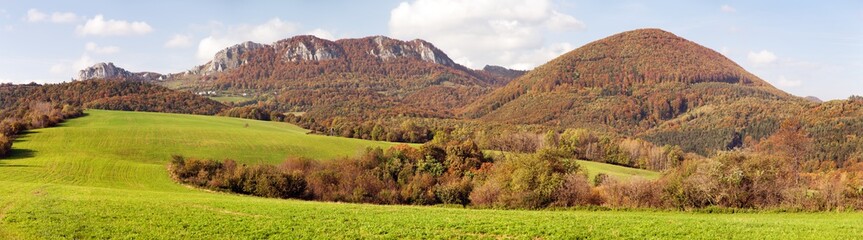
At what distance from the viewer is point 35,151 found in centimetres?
7881

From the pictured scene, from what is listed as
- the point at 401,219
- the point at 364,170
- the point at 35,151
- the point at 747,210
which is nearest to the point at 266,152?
the point at 364,170

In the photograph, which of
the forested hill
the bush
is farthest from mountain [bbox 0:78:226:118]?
the bush

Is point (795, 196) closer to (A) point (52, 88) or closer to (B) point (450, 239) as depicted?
(B) point (450, 239)

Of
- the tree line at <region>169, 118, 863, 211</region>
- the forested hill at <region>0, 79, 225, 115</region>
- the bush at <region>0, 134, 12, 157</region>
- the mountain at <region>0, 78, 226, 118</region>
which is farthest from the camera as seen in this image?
the mountain at <region>0, 78, 226, 118</region>

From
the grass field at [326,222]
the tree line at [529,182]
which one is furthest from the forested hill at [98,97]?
the grass field at [326,222]

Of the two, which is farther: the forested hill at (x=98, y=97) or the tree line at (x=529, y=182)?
the forested hill at (x=98, y=97)

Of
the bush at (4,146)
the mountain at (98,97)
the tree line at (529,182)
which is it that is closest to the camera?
the tree line at (529,182)

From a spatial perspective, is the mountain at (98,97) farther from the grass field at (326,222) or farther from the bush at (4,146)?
the grass field at (326,222)

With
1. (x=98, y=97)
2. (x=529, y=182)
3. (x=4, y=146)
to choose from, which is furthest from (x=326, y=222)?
(x=98, y=97)

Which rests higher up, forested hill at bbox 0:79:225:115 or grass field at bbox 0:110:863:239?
forested hill at bbox 0:79:225:115

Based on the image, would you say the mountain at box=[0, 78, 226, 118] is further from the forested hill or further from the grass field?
the grass field

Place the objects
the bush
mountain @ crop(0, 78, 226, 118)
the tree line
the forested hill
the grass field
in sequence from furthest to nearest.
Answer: mountain @ crop(0, 78, 226, 118)
the forested hill
the bush
the tree line
the grass field

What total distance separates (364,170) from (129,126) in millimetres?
65172

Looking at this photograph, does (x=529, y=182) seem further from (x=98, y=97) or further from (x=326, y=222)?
(x=98, y=97)
